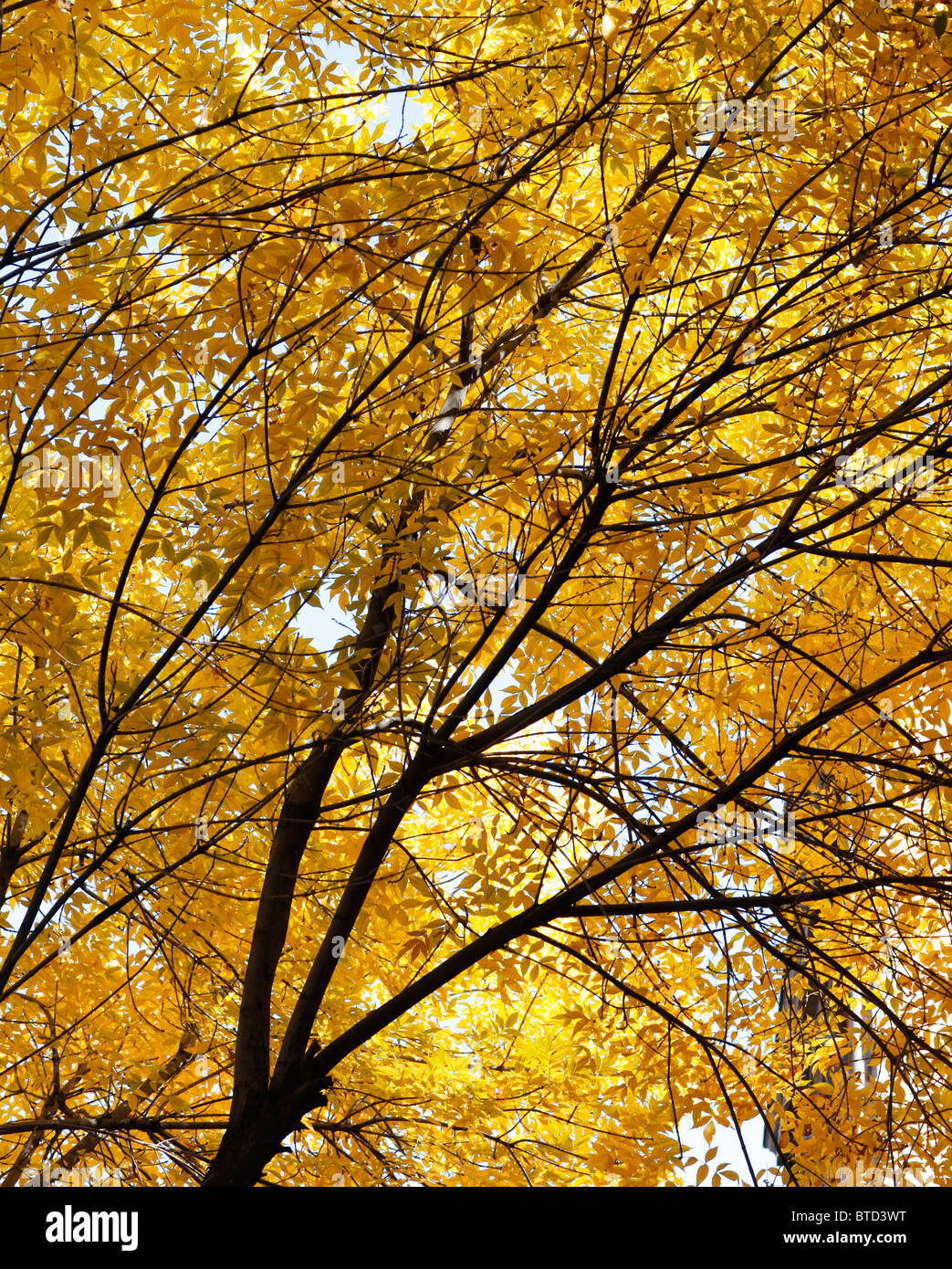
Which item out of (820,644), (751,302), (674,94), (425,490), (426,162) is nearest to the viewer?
(426,162)

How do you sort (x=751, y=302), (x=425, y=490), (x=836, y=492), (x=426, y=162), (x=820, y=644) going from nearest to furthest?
(x=426, y=162)
(x=425, y=490)
(x=836, y=492)
(x=820, y=644)
(x=751, y=302)

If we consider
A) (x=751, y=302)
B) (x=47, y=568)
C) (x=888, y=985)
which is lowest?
(x=888, y=985)

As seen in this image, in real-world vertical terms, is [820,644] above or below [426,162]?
below

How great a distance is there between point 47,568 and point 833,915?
12.3 feet

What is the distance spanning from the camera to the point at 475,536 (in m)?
4.60

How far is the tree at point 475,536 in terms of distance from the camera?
2934 mm

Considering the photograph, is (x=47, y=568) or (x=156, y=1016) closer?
(x=47, y=568)

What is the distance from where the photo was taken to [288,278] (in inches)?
115

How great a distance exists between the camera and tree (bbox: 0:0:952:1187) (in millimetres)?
2934

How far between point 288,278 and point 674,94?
1.74 meters
